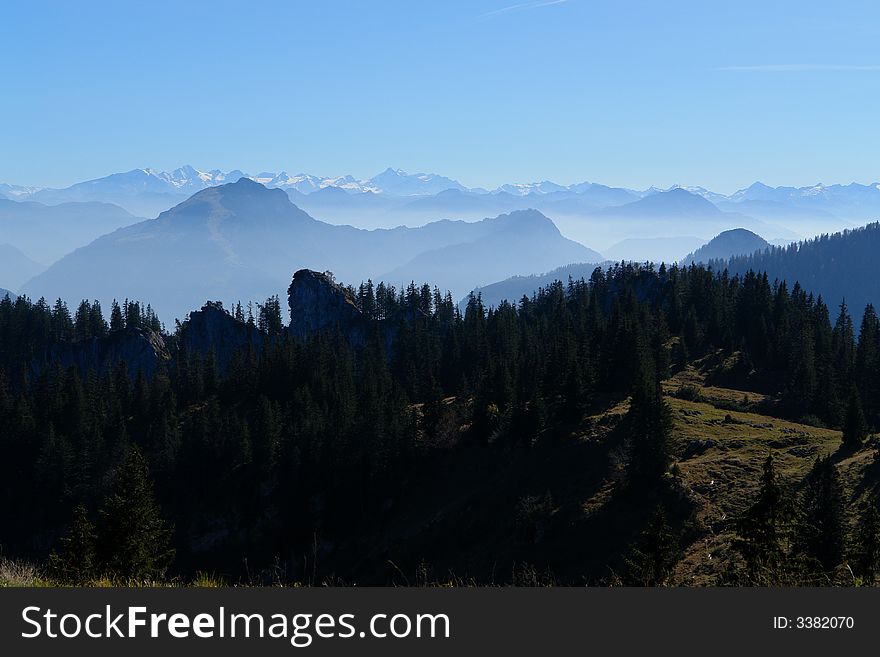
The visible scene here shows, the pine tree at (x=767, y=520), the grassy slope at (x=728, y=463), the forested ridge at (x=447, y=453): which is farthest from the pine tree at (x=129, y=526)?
the pine tree at (x=767, y=520)

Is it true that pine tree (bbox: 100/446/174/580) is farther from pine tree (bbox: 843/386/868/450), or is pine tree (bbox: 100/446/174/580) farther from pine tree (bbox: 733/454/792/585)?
pine tree (bbox: 843/386/868/450)

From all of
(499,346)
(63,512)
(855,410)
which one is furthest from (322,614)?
(499,346)

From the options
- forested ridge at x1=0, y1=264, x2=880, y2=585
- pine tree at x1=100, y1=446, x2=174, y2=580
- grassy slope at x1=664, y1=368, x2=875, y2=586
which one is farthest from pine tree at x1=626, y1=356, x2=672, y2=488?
pine tree at x1=100, y1=446, x2=174, y2=580

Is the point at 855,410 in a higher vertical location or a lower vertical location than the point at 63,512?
higher

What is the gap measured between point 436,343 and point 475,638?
169 m

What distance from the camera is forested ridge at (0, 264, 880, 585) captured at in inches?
2108

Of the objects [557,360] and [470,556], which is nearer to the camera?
[470,556]

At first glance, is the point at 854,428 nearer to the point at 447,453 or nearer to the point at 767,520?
the point at 767,520

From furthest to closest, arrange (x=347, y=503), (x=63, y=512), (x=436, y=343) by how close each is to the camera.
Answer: (x=436, y=343) → (x=63, y=512) → (x=347, y=503)

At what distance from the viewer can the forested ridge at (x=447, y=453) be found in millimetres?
53531

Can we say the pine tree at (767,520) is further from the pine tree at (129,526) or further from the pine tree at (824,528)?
the pine tree at (129,526)

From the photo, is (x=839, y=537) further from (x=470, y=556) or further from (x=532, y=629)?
(x=532, y=629)

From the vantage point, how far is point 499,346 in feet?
485

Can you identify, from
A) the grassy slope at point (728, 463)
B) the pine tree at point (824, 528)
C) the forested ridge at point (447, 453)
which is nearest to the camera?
the pine tree at point (824, 528)
